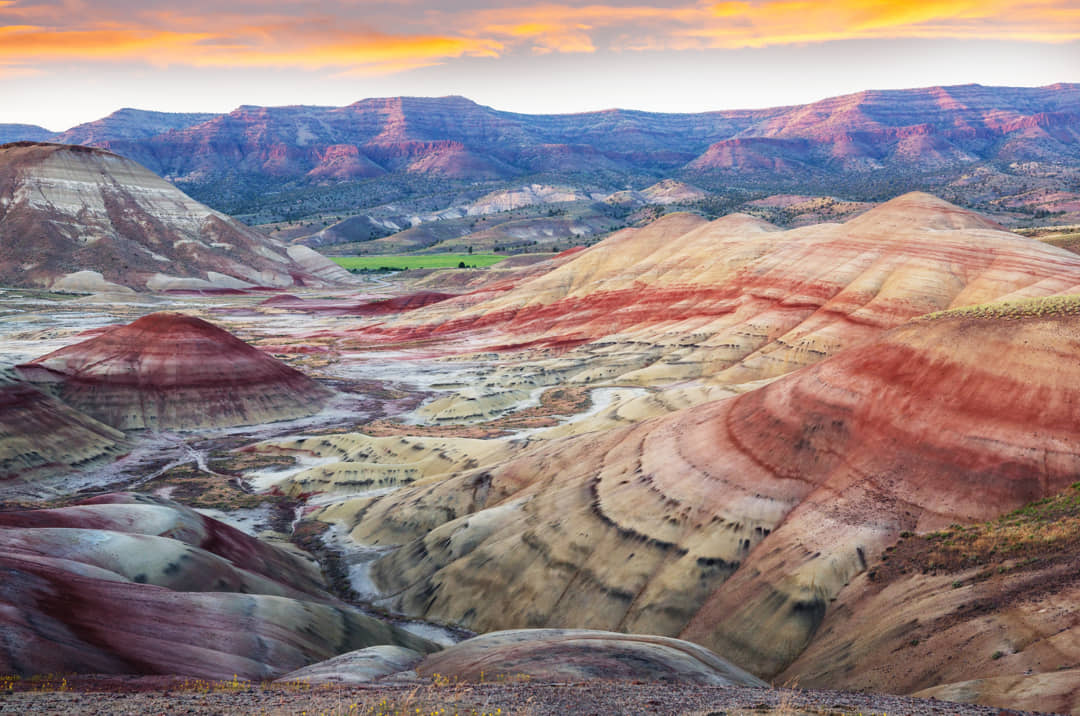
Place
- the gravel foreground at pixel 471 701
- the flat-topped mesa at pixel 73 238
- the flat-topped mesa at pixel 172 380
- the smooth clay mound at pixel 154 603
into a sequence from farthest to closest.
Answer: the flat-topped mesa at pixel 73 238 < the flat-topped mesa at pixel 172 380 < the smooth clay mound at pixel 154 603 < the gravel foreground at pixel 471 701

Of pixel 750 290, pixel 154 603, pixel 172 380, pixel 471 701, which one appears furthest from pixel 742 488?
pixel 750 290

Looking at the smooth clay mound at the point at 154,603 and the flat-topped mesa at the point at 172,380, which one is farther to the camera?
the flat-topped mesa at the point at 172,380

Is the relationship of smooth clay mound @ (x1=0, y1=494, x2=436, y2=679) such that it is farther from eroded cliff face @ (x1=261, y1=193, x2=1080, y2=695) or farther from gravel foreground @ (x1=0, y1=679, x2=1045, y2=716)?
eroded cliff face @ (x1=261, y1=193, x2=1080, y2=695)

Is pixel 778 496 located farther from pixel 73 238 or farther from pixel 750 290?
pixel 73 238

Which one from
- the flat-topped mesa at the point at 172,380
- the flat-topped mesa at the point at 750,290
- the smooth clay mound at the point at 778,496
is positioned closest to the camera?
the smooth clay mound at the point at 778,496

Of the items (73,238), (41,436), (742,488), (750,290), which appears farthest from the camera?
(73,238)

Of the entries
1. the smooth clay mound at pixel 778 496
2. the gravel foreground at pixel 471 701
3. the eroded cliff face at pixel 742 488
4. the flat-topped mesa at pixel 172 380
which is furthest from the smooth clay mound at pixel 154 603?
the flat-topped mesa at pixel 172 380

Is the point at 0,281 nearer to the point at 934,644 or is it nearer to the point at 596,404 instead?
the point at 596,404

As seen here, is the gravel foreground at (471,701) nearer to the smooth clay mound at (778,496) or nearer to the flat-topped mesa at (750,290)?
the smooth clay mound at (778,496)
